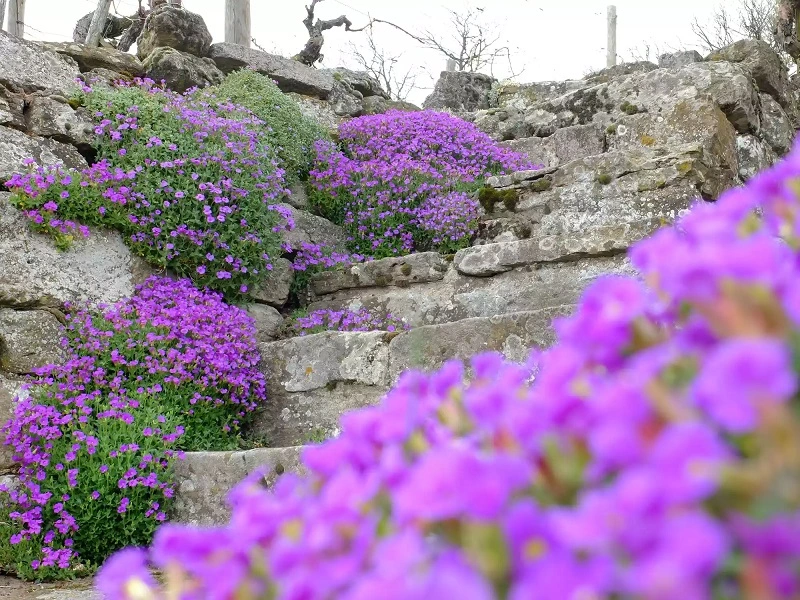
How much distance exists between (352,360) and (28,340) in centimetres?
156

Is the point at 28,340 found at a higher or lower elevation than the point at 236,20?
lower

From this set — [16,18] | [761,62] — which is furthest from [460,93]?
[16,18]

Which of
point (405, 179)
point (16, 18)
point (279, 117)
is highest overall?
point (16, 18)

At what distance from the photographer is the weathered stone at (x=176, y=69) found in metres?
5.71

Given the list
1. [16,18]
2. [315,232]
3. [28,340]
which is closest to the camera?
[28,340]

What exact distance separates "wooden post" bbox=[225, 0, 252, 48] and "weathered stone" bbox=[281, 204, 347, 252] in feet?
17.3

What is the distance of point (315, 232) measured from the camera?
17.3 feet

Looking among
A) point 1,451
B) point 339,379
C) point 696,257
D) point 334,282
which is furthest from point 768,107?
point 696,257

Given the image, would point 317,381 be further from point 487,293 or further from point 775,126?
point 775,126

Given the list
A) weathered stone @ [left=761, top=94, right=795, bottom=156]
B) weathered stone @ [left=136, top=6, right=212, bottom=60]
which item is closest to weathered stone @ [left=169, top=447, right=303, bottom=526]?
weathered stone @ [left=136, top=6, right=212, bottom=60]

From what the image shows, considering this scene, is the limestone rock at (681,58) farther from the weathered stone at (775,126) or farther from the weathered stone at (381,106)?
the weathered stone at (381,106)

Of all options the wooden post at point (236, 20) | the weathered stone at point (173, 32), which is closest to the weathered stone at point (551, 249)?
the weathered stone at point (173, 32)

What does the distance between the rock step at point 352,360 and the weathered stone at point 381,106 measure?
13.1 ft

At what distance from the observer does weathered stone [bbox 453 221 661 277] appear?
11.8 ft
